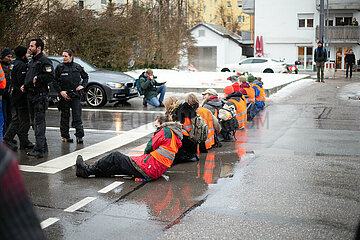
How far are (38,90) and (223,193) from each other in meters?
4.00

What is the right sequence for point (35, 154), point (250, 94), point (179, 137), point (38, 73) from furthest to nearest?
point (250, 94) → point (35, 154) → point (38, 73) → point (179, 137)

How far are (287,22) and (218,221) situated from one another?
162 ft

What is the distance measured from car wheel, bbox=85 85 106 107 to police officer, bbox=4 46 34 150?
6.54 metres

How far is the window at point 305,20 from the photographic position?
51.4 m

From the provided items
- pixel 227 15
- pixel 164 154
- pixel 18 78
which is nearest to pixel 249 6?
pixel 227 15

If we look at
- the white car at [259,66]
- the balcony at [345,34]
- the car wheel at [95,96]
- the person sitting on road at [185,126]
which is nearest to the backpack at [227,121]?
the person sitting on road at [185,126]

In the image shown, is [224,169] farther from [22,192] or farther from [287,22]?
[287,22]

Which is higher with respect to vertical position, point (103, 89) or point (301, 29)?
point (301, 29)

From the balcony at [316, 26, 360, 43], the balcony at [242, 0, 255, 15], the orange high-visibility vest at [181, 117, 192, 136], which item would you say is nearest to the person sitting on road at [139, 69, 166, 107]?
the orange high-visibility vest at [181, 117, 192, 136]

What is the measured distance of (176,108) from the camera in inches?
315

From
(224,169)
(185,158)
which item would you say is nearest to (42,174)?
Result: (185,158)

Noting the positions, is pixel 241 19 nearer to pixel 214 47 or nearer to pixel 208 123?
pixel 214 47

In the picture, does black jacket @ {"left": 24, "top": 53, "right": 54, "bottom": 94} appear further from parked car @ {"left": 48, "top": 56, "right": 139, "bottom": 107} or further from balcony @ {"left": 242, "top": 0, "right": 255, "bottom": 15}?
balcony @ {"left": 242, "top": 0, "right": 255, "bottom": 15}

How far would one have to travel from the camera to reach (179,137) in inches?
279
